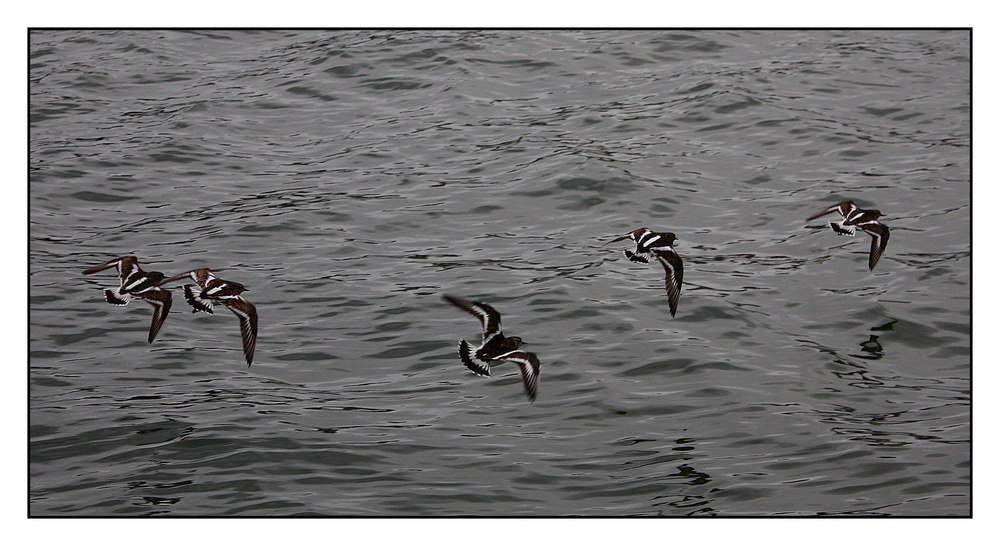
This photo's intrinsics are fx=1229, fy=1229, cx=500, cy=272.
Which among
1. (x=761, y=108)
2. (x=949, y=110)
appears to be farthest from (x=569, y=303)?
(x=949, y=110)

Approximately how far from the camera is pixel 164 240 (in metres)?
12.8

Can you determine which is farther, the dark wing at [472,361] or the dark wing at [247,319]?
the dark wing at [247,319]

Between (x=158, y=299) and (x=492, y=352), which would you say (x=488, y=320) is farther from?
(x=158, y=299)

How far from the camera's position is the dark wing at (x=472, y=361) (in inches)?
356

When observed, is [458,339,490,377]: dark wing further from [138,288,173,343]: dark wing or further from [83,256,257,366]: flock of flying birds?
[138,288,173,343]: dark wing

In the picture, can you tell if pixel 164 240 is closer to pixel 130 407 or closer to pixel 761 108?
pixel 130 407

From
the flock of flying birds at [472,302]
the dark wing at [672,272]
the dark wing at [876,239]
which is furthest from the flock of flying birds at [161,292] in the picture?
the dark wing at [876,239]

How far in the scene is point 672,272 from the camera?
10.5 meters

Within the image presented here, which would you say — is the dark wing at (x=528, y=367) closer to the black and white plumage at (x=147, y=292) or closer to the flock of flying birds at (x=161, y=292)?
the flock of flying birds at (x=161, y=292)

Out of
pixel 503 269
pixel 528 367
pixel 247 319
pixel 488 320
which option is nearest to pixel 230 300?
pixel 247 319

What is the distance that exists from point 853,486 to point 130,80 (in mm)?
12240

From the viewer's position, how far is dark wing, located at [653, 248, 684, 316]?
10320mm


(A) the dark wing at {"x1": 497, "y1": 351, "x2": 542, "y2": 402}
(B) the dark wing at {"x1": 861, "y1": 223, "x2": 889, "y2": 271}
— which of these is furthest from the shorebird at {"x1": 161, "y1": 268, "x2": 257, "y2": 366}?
(B) the dark wing at {"x1": 861, "y1": 223, "x2": 889, "y2": 271}

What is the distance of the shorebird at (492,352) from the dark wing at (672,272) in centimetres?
172
